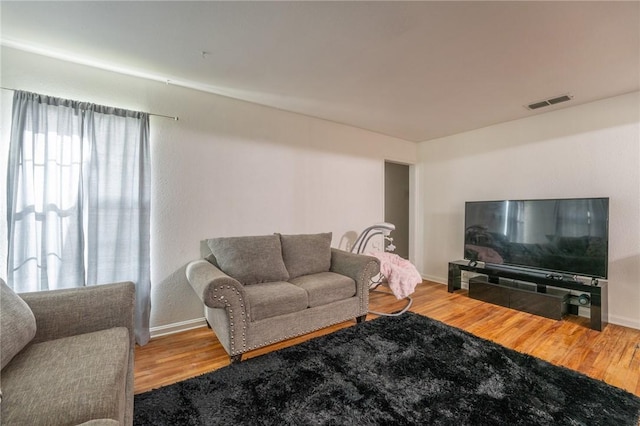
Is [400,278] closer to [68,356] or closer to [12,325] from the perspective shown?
[68,356]

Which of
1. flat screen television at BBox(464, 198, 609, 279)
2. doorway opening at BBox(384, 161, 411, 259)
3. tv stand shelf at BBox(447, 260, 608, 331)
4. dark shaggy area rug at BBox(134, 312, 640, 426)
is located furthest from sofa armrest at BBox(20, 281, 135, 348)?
doorway opening at BBox(384, 161, 411, 259)

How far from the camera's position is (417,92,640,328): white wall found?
2805 millimetres

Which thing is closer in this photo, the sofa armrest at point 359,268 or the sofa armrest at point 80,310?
the sofa armrest at point 80,310

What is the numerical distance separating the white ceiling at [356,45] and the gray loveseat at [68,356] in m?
1.74

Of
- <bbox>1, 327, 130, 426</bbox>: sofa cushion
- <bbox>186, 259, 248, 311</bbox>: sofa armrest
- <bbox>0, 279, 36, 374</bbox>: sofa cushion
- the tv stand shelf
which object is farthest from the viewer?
the tv stand shelf

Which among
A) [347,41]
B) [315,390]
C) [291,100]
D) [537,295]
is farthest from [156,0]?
[537,295]

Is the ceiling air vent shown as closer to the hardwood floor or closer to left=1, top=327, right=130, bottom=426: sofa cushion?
the hardwood floor

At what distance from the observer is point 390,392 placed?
5.64 feet

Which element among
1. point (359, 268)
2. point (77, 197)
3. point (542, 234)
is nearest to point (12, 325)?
point (77, 197)

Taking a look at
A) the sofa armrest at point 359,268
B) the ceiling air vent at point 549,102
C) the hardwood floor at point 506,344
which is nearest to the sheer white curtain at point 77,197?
the hardwood floor at point 506,344

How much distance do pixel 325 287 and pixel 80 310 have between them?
1721 millimetres

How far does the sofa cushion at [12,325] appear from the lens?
1.11 m

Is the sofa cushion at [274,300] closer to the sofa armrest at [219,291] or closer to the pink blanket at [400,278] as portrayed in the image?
the sofa armrest at [219,291]

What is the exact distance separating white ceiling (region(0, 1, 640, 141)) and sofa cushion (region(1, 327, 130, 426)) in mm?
1942
